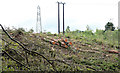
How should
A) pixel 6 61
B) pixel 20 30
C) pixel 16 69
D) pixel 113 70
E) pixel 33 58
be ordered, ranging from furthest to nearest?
pixel 20 30 → pixel 113 70 → pixel 33 58 → pixel 6 61 → pixel 16 69

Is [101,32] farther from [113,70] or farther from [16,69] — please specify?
[16,69]

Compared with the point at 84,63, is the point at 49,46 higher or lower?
higher

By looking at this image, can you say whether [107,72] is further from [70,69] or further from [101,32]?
[101,32]

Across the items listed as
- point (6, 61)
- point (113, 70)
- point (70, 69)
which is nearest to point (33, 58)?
point (6, 61)

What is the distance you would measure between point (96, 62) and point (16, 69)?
1.87 m

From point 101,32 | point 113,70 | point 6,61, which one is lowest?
point 113,70

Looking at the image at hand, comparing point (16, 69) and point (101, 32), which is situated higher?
point (101, 32)

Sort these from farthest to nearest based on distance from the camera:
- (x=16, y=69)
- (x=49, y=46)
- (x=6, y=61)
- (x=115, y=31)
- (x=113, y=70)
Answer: (x=115, y=31) → (x=49, y=46) → (x=113, y=70) → (x=6, y=61) → (x=16, y=69)

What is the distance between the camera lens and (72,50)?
4258 mm

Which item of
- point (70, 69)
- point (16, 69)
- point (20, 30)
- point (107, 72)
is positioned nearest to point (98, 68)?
point (107, 72)

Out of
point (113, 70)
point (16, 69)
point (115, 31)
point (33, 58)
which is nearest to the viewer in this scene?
point (16, 69)

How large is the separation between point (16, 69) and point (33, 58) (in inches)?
22.1

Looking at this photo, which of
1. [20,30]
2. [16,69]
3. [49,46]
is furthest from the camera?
[20,30]

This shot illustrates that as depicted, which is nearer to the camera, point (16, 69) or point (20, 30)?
point (16, 69)
